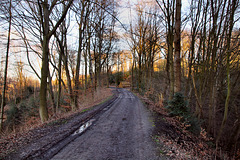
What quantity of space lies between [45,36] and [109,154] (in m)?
7.06

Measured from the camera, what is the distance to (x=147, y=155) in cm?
316

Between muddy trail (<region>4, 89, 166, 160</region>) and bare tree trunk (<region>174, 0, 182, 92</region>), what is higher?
bare tree trunk (<region>174, 0, 182, 92</region>)

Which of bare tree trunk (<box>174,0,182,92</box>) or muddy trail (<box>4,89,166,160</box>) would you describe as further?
bare tree trunk (<box>174,0,182,92</box>)

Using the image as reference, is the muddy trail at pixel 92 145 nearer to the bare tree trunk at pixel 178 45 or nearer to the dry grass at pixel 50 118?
the dry grass at pixel 50 118

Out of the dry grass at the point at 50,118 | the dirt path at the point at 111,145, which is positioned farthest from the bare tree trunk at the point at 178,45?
the dry grass at the point at 50,118

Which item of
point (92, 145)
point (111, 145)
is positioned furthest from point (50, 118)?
point (111, 145)

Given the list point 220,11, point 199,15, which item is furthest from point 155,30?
point 220,11

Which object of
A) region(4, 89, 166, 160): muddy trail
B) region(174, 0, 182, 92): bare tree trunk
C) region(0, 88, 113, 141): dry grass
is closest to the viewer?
region(4, 89, 166, 160): muddy trail

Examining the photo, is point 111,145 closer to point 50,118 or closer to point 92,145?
point 92,145

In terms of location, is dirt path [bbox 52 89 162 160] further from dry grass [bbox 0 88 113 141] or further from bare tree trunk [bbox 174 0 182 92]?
bare tree trunk [bbox 174 0 182 92]

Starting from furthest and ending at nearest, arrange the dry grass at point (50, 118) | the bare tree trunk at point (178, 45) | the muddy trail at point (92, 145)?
the bare tree trunk at point (178, 45)
the dry grass at point (50, 118)
the muddy trail at point (92, 145)

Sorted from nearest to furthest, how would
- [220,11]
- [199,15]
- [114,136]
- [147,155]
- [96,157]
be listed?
1. [96,157]
2. [147,155]
3. [114,136]
4. [220,11]
5. [199,15]

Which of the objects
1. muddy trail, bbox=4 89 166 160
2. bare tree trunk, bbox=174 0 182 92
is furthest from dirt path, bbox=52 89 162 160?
bare tree trunk, bbox=174 0 182 92

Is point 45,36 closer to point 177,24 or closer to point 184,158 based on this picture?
point 177,24
